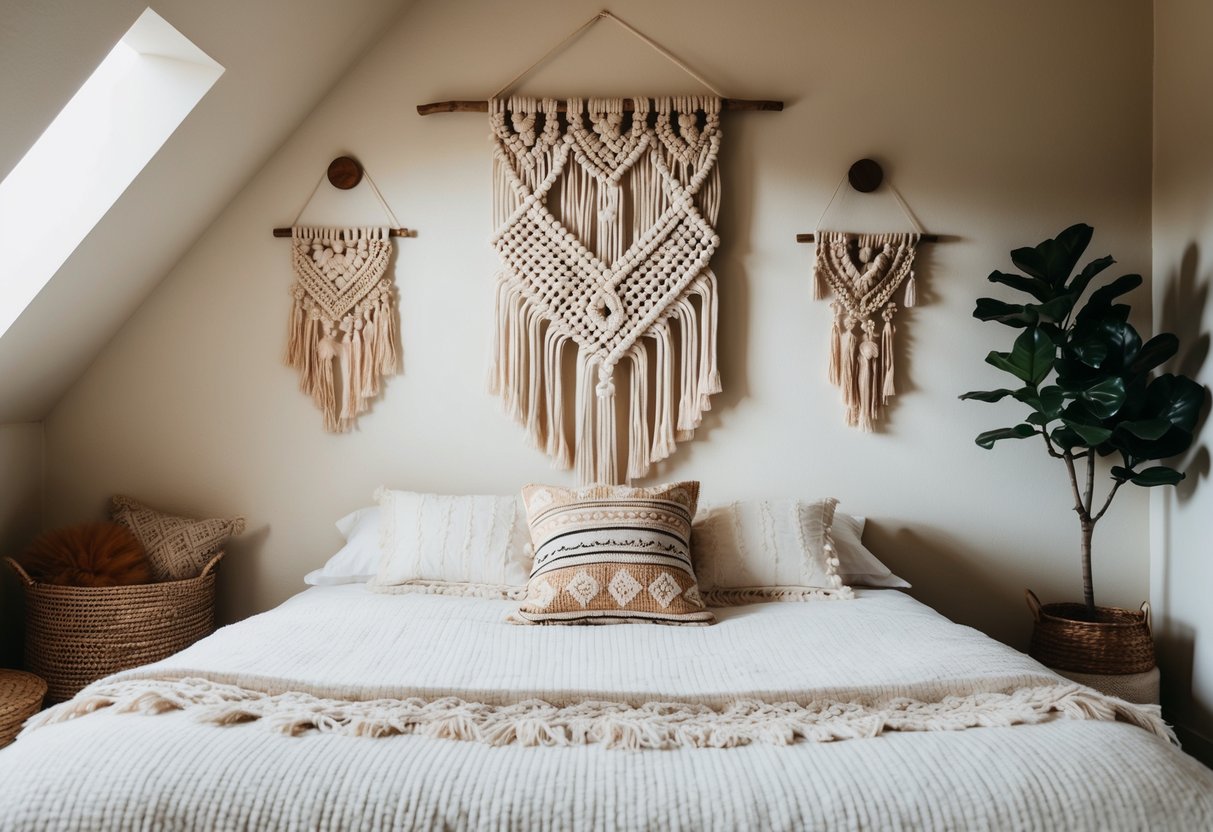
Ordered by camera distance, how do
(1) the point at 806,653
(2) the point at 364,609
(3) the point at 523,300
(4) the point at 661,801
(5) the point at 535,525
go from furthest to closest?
(3) the point at 523,300, (5) the point at 535,525, (2) the point at 364,609, (1) the point at 806,653, (4) the point at 661,801

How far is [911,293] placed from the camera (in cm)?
287

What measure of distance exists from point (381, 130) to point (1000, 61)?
79.5 inches

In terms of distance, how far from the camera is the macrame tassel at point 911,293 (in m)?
2.87

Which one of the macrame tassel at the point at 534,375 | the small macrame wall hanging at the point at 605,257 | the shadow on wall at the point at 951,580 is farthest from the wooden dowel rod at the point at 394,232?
the shadow on wall at the point at 951,580

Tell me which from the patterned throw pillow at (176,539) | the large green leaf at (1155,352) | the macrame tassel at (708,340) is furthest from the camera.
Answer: the macrame tassel at (708,340)

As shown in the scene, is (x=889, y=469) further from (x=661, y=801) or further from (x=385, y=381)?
(x=661, y=801)

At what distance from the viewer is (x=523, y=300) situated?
2873 mm

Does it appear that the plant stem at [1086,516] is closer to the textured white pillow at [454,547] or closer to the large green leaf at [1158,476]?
the large green leaf at [1158,476]

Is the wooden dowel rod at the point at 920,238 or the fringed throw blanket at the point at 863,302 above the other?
the wooden dowel rod at the point at 920,238

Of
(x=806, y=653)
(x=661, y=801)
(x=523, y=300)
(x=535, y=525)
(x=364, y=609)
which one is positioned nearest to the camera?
(x=661, y=801)

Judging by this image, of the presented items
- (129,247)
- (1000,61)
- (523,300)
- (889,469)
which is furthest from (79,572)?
(1000,61)

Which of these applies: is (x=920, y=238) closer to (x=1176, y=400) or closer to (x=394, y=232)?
(x=1176, y=400)

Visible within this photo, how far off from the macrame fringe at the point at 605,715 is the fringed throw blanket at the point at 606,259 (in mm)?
1360

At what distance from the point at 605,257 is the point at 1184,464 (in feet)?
6.18
